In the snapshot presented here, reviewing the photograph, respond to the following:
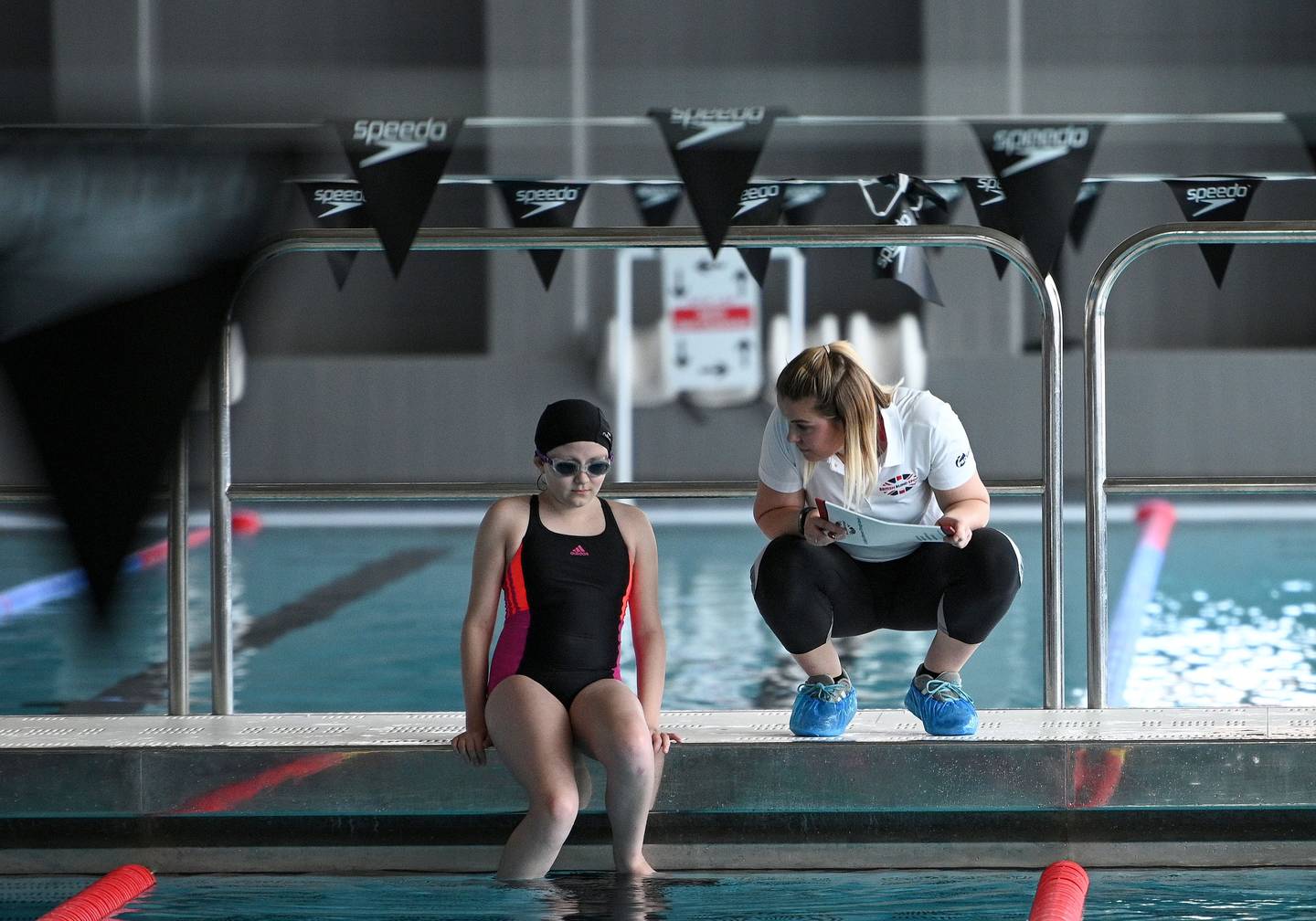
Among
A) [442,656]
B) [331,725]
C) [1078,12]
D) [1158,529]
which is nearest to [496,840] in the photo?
[331,725]

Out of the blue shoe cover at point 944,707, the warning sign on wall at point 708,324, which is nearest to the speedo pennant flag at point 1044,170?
the blue shoe cover at point 944,707

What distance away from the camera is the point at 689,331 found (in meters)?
10.6

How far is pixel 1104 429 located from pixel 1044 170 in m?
0.79

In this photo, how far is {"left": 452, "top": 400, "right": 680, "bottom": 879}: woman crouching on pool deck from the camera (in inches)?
95.1

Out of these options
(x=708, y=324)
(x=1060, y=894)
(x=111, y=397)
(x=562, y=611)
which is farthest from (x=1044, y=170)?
(x=708, y=324)

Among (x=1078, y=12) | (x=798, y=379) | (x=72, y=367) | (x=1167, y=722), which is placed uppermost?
(x=1078, y=12)

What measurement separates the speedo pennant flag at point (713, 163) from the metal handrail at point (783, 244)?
0.05 m

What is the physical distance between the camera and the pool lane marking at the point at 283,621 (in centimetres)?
407

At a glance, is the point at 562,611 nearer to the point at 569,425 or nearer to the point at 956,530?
the point at 569,425

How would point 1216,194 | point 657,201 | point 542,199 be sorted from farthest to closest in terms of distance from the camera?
point 657,201 → point 542,199 → point 1216,194

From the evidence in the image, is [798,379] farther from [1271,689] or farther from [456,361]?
[456,361]

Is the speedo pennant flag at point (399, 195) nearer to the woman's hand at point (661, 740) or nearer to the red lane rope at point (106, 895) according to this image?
the woman's hand at point (661, 740)

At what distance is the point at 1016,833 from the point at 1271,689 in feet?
5.97

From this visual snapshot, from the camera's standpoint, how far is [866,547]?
106 inches
